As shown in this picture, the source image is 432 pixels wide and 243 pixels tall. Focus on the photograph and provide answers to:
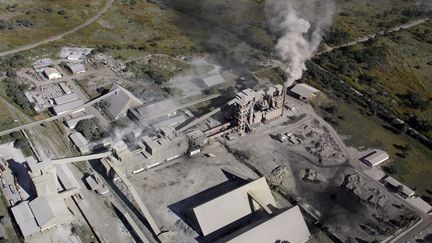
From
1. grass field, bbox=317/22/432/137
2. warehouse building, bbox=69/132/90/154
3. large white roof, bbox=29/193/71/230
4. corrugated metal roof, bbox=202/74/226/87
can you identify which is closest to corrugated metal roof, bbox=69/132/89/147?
warehouse building, bbox=69/132/90/154

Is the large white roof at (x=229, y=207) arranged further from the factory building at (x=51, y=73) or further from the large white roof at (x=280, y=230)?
the factory building at (x=51, y=73)

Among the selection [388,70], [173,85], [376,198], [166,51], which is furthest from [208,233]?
[388,70]

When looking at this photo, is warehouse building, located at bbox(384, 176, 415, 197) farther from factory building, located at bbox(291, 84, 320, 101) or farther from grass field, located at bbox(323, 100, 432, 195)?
factory building, located at bbox(291, 84, 320, 101)

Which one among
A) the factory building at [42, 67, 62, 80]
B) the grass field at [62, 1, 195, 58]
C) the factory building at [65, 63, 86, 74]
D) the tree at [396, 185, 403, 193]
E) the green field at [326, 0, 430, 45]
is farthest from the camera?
the green field at [326, 0, 430, 45]

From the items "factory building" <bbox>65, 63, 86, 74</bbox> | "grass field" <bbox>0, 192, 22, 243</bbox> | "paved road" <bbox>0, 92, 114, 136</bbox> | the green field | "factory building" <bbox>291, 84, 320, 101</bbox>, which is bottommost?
"grass field" <bbox>0, 192, 22, 243</bbox>

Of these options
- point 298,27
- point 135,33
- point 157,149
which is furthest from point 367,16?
point 157,149
